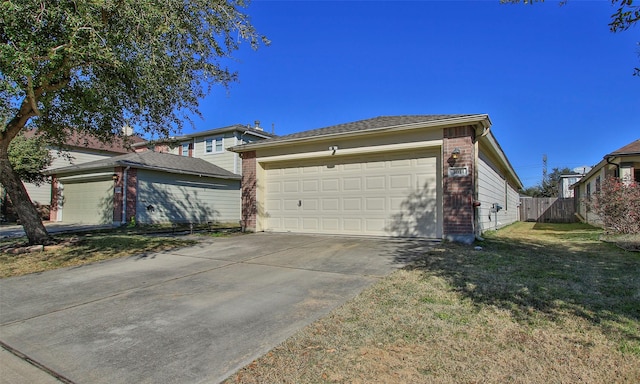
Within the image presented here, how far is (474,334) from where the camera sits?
292cm

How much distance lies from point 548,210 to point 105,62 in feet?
85.2

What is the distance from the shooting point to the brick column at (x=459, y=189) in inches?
309

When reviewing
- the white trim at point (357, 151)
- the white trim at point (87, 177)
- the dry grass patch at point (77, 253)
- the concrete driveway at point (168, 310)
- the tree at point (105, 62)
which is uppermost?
the tree at point (105, 62)

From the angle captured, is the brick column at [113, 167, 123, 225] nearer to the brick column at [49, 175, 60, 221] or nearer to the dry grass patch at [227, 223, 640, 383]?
the brick column at [49, 175, 60, 221]

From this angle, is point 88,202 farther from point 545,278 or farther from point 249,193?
point 545,278

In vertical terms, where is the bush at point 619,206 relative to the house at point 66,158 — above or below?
below

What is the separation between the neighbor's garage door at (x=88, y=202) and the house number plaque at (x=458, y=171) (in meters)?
14.2

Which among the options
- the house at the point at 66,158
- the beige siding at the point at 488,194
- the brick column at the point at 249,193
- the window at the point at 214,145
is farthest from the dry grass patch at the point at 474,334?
the window at the point at 214,145

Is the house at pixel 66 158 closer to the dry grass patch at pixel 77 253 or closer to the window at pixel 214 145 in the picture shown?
the window at pixel 214 145

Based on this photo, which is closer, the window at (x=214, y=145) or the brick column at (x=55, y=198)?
the brick column at (x=55, y=198)

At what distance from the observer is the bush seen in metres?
8.81

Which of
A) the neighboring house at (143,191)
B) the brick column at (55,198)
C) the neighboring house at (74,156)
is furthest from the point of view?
the neighboring house at (74,156)

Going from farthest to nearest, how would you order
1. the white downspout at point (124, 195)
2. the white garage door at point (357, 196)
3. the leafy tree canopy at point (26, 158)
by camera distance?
1. the leafy tree canopy at point (26, 158)
2. the white downspout at point (124, 195)
3. the white garage door at point (357, 196)

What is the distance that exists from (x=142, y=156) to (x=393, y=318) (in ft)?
56.3
